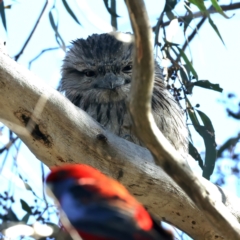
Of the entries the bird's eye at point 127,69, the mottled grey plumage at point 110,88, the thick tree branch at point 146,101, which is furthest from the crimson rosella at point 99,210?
the bird's eye at point 127,69

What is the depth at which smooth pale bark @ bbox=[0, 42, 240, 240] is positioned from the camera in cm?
228

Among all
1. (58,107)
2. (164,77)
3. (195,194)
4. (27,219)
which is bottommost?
(195,194)

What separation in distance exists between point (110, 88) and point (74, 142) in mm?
1035

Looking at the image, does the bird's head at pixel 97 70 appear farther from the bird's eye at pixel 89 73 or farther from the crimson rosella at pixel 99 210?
the crimson rosella at pixel 99 210

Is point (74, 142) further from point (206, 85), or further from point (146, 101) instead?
point (206, 85)

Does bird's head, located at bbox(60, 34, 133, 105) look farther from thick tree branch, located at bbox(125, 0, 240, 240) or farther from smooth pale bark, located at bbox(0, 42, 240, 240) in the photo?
thick tree branch, located at bbox(125, 0, 240, 240)

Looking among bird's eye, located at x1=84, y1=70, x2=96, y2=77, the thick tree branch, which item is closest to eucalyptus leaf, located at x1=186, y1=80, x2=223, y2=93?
bird's eye, located at x1=84, y1=70, x2=96, y2=77

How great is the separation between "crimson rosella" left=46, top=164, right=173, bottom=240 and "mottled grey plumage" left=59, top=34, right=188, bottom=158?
5.94 feet

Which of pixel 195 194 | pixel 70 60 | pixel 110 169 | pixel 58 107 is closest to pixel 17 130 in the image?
pixel 58 107

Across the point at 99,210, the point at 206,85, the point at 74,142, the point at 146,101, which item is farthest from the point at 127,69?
the point at 99,210

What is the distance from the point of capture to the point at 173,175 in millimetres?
1423

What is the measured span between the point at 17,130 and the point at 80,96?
129cm

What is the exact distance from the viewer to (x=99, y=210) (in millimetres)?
1229

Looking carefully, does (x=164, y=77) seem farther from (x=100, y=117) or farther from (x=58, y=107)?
(x=58, y=107)
